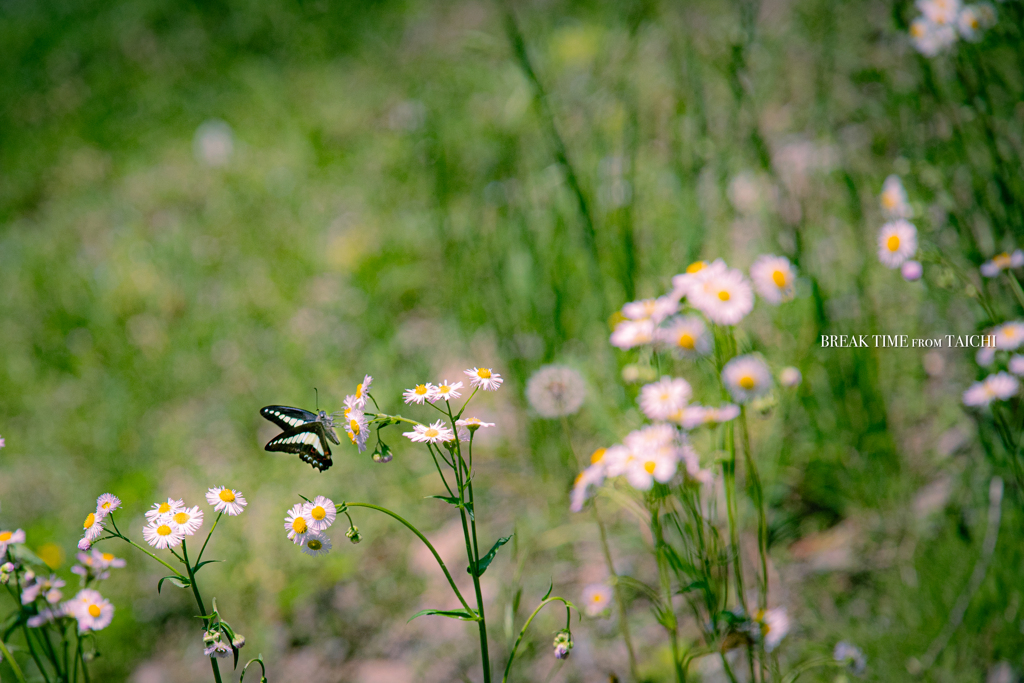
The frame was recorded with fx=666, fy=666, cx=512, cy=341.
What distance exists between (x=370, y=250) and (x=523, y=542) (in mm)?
1444

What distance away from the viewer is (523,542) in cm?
152

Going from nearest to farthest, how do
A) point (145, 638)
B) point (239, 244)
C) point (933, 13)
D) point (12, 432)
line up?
point (933, 13) < point (145, 638) < point (12, 432) < point (239, 244)

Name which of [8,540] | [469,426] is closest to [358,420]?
[469,426]

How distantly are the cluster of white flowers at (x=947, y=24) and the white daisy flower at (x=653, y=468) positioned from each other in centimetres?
98

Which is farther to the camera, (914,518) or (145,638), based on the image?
(145,638)

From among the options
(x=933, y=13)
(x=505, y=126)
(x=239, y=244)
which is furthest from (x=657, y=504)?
(x=239, y=244)

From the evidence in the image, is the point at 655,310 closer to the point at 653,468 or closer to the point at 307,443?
the point at 653,468

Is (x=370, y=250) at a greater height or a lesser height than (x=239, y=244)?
lesser

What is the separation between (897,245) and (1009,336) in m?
0.19

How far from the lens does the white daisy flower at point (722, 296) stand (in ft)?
2.49

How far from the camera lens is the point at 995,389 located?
96 cm

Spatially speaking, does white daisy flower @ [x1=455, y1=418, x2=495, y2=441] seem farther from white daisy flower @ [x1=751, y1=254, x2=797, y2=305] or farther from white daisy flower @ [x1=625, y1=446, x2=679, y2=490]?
white daisy flower @ [x1=751, y1=254, x2=797, y2=305]

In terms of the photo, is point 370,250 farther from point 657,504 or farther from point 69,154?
point 69,154

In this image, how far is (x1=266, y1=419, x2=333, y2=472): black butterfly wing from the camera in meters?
0.86
